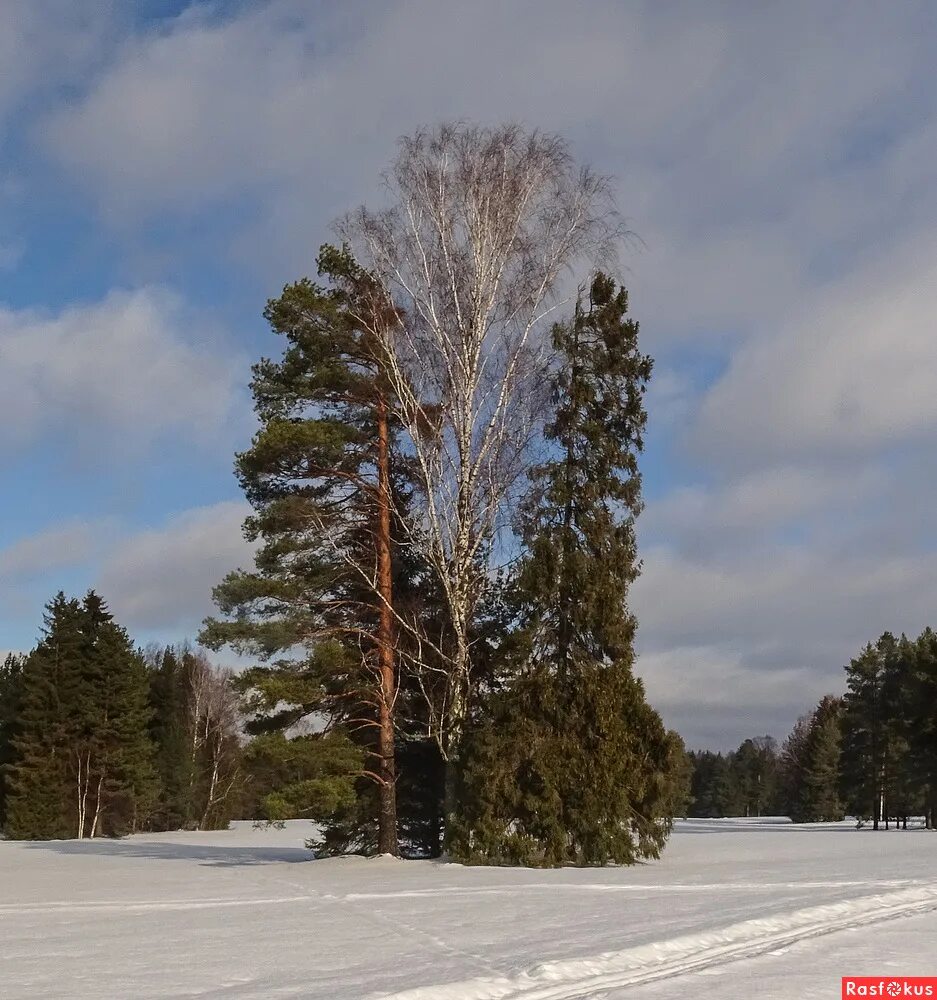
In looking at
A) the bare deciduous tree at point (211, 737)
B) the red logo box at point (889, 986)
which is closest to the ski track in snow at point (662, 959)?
the red logo box at point (889, 986)

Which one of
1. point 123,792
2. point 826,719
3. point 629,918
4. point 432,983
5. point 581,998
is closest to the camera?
point 581,998

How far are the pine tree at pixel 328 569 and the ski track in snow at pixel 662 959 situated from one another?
435 inches

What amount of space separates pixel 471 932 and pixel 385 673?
448 inches

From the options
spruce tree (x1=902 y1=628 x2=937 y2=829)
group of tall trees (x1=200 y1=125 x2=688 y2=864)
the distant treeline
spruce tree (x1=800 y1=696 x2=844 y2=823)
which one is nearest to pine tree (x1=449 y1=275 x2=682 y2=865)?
group of tall trees (x1=200 y1=125 x2=688 y2=864)

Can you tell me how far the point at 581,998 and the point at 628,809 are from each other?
1389 centimetres

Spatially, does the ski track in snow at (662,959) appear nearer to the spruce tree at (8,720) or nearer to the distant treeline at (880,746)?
the distant treeline at (880,746)

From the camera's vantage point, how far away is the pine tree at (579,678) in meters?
20.3

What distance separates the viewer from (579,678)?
2108cm

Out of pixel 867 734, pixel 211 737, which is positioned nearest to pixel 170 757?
pixel 211 737

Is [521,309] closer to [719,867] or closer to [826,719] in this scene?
[719,867]

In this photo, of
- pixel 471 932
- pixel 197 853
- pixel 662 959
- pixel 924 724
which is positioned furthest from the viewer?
pixel 924 724

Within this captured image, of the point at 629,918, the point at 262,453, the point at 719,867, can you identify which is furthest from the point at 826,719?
the point at 629,918

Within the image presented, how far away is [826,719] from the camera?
75.5 m

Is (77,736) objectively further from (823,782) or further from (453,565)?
(823,782)
